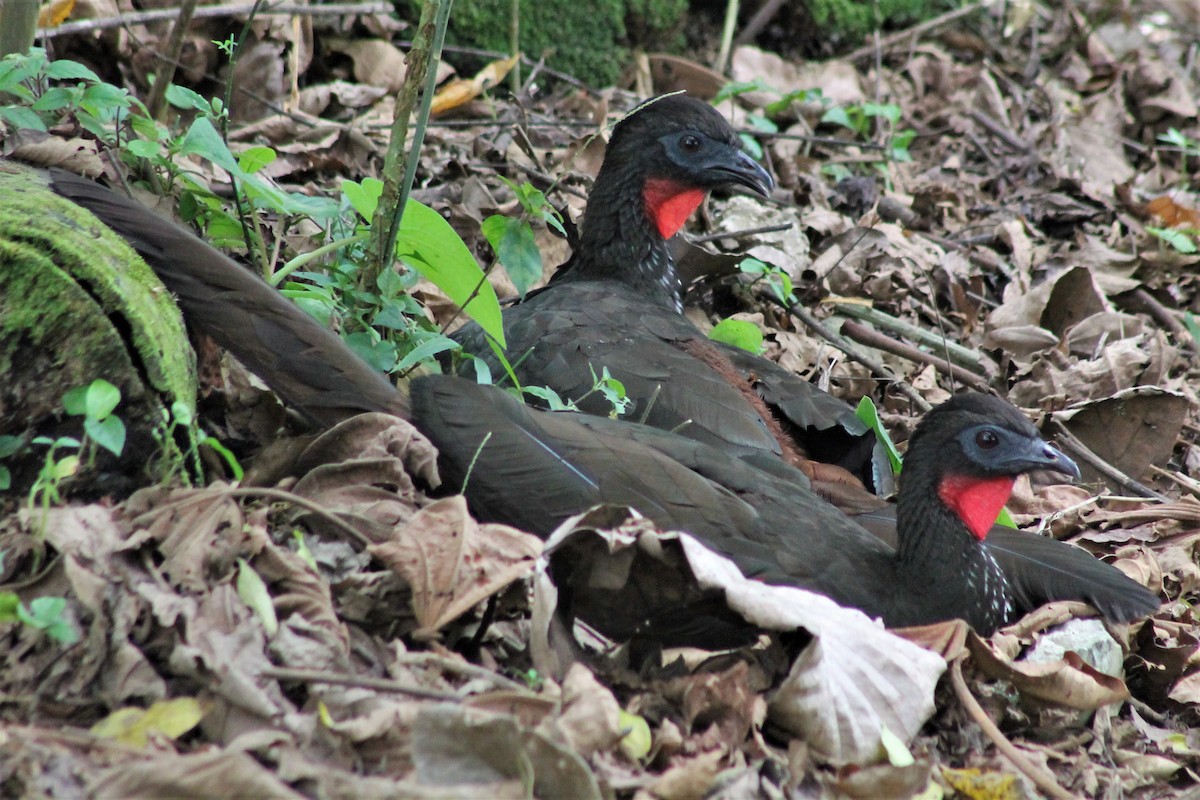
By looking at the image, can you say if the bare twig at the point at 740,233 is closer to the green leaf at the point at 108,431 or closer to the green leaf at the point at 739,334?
the green leaf at the point at 739,334


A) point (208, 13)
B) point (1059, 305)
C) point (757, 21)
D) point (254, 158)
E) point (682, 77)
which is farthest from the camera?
point (757, 21)

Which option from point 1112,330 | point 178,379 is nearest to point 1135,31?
point 1112,330

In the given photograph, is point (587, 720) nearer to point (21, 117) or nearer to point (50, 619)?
point (50, 619)

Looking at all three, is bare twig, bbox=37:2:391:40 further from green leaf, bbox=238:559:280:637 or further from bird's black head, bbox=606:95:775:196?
green leaf, bbox=238:559:280:637

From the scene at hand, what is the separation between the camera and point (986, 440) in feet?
11.1

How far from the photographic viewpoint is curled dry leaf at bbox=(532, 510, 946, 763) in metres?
2.53

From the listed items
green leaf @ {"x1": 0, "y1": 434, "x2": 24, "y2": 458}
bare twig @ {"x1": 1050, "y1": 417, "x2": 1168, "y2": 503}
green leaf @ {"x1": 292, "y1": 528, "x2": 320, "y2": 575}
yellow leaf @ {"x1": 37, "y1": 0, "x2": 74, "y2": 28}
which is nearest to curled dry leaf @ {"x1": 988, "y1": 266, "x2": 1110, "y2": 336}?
bare twig @ {"x1": 1050, "y1": 417, "x2": 1168, "y2": 503}

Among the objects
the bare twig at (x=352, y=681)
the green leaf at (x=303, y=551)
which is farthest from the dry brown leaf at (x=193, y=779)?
the green leaf at (x=303, y=551)

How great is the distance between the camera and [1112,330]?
523cm

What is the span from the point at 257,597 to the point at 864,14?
250 inches

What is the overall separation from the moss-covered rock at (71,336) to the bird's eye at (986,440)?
2.04 metres

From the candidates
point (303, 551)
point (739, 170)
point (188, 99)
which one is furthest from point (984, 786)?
point (739, 170)

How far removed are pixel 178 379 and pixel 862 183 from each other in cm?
411

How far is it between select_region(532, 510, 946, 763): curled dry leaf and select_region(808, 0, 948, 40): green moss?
214 inches
